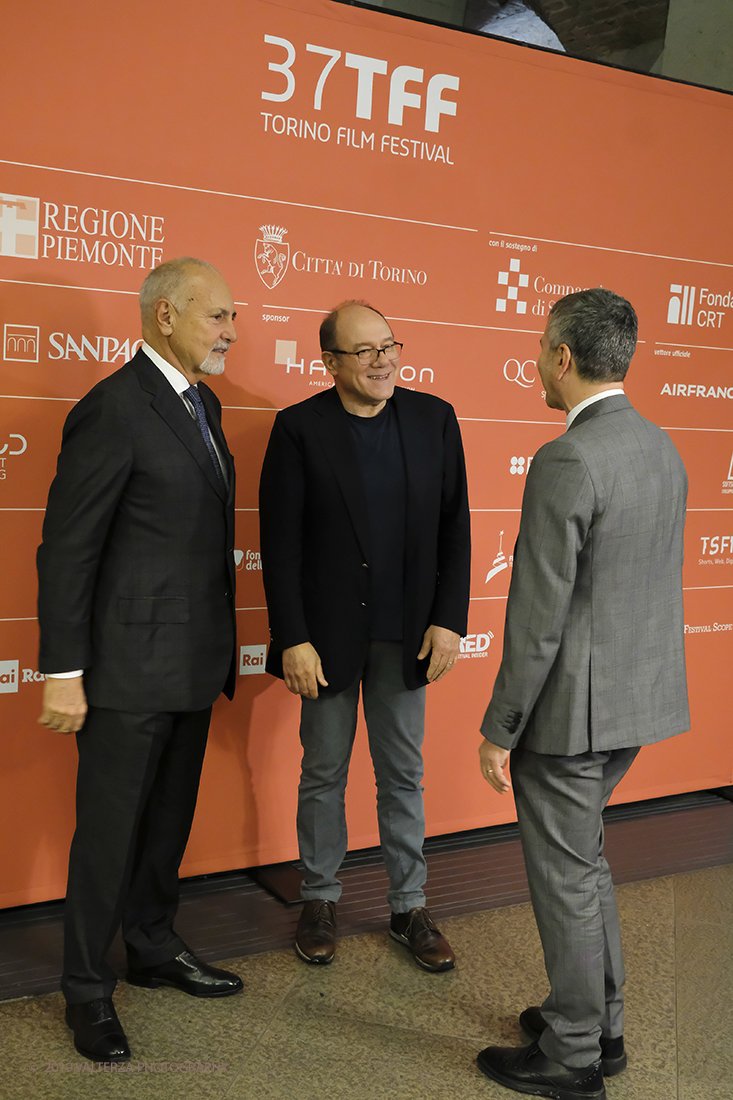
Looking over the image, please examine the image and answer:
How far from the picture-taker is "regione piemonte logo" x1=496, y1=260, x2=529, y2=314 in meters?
3.08

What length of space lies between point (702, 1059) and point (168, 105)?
2.78m

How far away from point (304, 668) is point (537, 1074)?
41.4 inches

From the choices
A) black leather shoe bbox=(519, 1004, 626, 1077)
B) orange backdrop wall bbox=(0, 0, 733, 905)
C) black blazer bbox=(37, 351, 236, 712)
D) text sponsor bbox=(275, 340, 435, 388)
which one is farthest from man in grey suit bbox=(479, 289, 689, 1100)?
orange backdrop wall bbox=(0, 0, 733, 905)

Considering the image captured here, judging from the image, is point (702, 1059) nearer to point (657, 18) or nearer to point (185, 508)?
point (185, 508)

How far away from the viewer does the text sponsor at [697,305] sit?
11.3 feet

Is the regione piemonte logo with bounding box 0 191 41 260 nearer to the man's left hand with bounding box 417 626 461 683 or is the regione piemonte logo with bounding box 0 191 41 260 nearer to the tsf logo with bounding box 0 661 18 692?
the tsf logo with bounding box 0 661 18 692

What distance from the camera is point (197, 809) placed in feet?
9.25

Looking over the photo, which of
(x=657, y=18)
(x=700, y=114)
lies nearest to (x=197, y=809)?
(x=700, y=114)

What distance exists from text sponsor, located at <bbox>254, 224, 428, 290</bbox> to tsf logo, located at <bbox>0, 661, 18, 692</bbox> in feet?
4.07

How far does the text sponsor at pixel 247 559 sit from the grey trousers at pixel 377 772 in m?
0.51

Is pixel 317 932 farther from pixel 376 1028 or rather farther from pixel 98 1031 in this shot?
pixel 98 1031

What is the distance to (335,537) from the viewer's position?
234 centimetres

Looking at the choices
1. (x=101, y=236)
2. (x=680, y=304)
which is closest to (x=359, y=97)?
(x=101, y=236)

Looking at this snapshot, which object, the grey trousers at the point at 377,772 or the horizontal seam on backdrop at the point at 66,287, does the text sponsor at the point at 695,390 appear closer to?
the grey trousers at the point at 377,772
